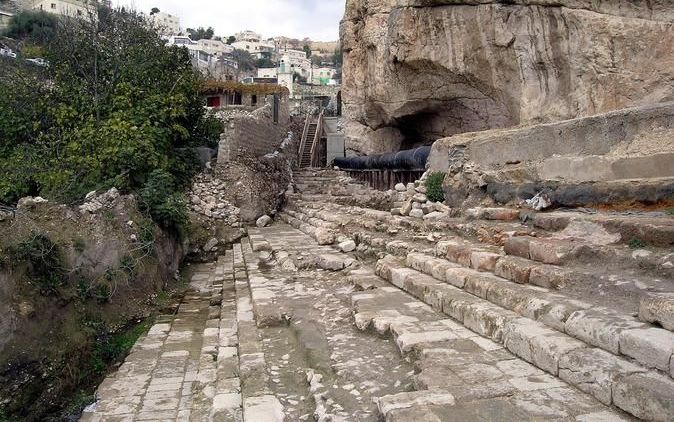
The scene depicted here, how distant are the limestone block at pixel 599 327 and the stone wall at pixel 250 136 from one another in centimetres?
1172

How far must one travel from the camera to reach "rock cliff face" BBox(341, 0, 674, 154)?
7879 mm

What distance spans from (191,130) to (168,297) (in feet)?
23.1

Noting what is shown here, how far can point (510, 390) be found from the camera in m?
2.61

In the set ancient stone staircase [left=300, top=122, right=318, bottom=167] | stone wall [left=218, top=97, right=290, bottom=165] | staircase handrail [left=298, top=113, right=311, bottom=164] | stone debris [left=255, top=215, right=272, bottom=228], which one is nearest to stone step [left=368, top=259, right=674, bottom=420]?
stone debris [left=255, top=215, right=272, bottom=228]

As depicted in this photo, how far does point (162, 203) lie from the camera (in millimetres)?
9547

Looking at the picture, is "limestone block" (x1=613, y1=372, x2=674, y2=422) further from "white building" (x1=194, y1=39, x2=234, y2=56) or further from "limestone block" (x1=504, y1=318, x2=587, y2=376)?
"white building" (x1=194, y1=39, x2=234, y2=56)

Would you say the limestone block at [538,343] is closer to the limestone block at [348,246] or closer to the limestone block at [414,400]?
the limestone block at [414,400]

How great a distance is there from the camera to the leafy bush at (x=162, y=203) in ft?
30.6

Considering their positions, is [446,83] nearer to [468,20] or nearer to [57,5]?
[468,20]

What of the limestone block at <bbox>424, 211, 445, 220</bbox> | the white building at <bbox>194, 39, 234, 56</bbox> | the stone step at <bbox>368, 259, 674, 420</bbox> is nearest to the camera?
the stone step at <bbox>368, 259, 674, 420</bbox>

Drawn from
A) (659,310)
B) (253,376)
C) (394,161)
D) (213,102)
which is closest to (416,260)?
(253,376)

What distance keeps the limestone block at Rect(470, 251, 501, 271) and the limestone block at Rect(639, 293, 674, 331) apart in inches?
63.0

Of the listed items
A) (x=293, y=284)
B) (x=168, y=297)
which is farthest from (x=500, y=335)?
(x=168, y=297)

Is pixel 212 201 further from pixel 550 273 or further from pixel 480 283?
pixel 550 273
